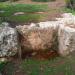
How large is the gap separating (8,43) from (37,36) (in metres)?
1.27

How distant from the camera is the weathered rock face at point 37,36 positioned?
10.7 m

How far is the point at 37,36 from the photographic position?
35.8 ft

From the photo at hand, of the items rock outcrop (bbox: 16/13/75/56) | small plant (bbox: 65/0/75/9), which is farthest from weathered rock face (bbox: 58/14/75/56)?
small plant (bbox: 65/0/75/9)

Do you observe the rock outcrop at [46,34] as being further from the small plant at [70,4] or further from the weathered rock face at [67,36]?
the small plant at [70,4]

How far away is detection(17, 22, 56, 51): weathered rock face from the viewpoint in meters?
10.7

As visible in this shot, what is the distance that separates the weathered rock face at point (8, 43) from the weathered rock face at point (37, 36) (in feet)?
1.97

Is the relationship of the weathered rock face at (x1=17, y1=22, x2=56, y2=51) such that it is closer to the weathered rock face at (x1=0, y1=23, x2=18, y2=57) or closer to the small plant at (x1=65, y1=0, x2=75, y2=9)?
the weathered rock face at (x1=0, y1=23, x2=18, y2=57)

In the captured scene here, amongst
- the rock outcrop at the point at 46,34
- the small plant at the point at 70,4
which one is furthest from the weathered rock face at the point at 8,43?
the small plant at the point at 70,4

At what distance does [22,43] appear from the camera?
10875 millimetres

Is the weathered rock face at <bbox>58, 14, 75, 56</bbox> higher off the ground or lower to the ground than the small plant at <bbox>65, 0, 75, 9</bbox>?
lower

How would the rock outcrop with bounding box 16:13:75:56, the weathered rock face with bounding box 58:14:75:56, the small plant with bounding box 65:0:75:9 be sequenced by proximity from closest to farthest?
1. the weathered rock face with bounding box 58:14:75:56
2. the rock outcrop with bounding box 16:13:75:56
3. the small plant with bounding box 65:0:75:9

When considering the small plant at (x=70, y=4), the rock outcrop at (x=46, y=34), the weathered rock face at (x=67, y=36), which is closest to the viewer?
the weathered rock face at (x=67, y=36)

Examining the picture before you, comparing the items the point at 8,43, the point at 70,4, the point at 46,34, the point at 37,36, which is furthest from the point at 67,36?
the point at 70,4

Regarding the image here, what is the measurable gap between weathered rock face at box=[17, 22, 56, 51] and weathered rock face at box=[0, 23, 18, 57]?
0.60 meters
